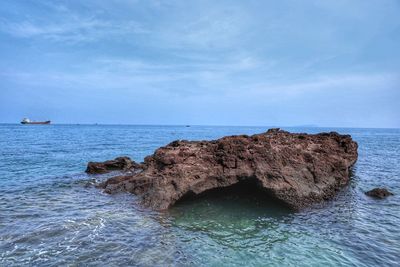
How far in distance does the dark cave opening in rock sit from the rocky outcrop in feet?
39.8

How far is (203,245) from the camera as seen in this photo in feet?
38.0

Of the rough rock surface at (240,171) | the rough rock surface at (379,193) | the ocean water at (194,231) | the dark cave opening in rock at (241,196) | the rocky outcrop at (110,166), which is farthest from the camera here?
the rocky outcrop at (110,166)

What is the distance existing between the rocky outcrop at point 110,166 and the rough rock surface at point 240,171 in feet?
26.8

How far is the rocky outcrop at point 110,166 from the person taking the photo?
88.0 feet

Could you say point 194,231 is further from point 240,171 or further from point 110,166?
point 110,166

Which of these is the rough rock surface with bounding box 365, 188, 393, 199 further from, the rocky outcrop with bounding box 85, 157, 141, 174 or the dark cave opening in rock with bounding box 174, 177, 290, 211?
the rocky outcrop with bounding box 85, 157, 141, 174

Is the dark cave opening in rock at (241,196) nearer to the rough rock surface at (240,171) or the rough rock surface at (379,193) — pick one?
the rough rock surface at (240,171)

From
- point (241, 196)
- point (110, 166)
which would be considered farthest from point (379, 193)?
point (110, 166)

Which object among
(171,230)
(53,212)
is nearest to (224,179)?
(171,230)

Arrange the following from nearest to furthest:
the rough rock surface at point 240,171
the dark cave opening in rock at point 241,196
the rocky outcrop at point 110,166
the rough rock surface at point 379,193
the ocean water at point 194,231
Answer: the ocean water at point 194,231 → the rough rock surface at point 240,171 → the dark cave opening in rock at point 241,196 → the rough rock surface at point 379,193 → the rocky outcrop at point 110,166

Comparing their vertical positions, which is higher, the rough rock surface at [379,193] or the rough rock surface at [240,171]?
the rough rock surface at [240,171]

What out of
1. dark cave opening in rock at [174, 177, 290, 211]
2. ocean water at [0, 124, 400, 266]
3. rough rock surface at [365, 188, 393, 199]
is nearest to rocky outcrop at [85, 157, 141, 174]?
ocean water at [0, 124, 400, 266]

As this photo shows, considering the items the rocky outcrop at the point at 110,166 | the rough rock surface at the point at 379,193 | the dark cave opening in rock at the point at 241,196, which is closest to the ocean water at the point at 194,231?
the dark cave opening in rock at the point at 241,196

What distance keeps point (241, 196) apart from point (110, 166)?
14.8m
